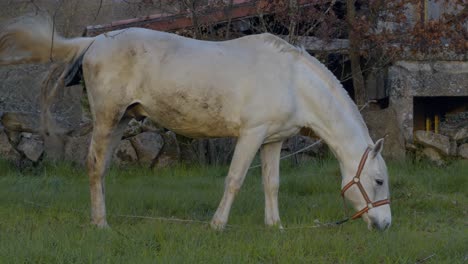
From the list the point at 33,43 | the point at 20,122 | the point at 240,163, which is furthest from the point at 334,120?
the point at 20,122

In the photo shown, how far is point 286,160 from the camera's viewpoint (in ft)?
34.0

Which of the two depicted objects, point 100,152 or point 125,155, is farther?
point 125,155

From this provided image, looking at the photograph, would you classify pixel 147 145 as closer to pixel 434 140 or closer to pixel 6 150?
pixel 6 150

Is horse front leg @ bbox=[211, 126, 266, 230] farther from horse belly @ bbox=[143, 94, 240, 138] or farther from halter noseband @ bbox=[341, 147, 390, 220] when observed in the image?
halter noseband @ bbox=[341, 147, 390, 220]

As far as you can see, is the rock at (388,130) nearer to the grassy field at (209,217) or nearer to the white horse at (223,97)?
the grassy field at (209,217)

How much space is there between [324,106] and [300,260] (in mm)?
1929

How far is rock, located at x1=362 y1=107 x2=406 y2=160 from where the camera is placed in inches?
409

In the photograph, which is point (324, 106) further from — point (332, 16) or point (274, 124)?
point (332, 16)

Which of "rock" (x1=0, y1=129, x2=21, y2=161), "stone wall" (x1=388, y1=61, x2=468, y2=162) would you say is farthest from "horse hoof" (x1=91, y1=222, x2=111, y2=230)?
"stone wall" (x1=388, y1=61, x2=468, y2=162)

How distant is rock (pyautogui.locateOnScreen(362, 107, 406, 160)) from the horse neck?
396cm

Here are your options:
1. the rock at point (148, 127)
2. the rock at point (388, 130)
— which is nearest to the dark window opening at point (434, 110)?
the rock at point (388, 130)

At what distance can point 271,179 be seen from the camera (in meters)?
6.65

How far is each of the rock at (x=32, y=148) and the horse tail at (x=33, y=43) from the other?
378 centimetres

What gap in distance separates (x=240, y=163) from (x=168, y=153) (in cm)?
427
